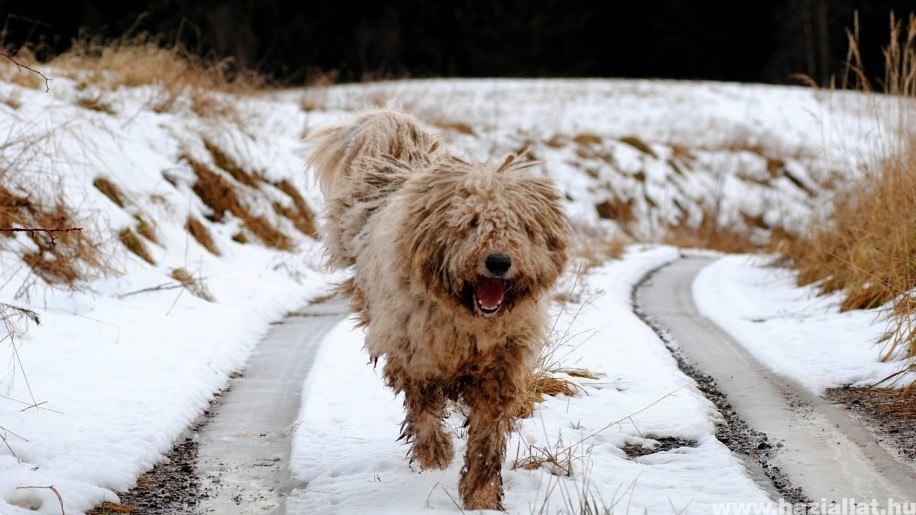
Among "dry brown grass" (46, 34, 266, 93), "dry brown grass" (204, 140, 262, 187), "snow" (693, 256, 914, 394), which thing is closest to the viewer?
"snow" (693, 256, 914, 394)

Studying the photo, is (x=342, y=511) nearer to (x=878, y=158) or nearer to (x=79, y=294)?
(x=79, y=294)

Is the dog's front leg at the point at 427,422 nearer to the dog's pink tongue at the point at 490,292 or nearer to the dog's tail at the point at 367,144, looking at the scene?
the dog's pink tongue at the point at 490,292

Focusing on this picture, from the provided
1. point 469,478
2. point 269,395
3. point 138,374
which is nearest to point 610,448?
point 469,478

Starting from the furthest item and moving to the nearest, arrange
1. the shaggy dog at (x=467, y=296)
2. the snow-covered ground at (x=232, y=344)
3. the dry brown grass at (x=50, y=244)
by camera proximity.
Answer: the dry brown grass at (x=50, y=244), the snow-covered ground at (x=232, y=344), the shaggy dog at (x=467, y=296)

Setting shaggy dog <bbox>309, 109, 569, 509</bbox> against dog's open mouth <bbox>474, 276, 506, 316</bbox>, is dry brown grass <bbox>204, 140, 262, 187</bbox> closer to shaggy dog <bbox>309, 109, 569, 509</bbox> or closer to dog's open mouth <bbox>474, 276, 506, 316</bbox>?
shaggy dog <bbox>309, 109, 569, 509</bbox>

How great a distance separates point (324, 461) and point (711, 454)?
6.53 ft

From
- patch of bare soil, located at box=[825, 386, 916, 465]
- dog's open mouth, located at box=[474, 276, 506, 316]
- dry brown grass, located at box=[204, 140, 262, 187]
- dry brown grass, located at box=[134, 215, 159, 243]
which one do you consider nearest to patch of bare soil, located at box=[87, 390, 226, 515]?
dog's open mouth, located at box=[474, 276, 506, 316]

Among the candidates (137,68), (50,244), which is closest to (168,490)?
(50,244)

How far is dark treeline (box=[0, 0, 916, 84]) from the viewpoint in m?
39.7

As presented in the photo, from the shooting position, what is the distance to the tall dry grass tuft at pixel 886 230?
6.28m

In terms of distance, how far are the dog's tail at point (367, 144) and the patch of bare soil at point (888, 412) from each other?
3026mm

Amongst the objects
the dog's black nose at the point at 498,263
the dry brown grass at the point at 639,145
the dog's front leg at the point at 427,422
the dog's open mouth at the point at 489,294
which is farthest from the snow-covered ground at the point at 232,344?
the dry brown grass at the point at 639,145

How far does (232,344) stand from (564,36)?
40793 mm

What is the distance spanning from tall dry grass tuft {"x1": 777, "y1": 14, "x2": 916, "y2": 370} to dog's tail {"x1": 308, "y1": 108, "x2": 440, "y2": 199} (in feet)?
10.5
